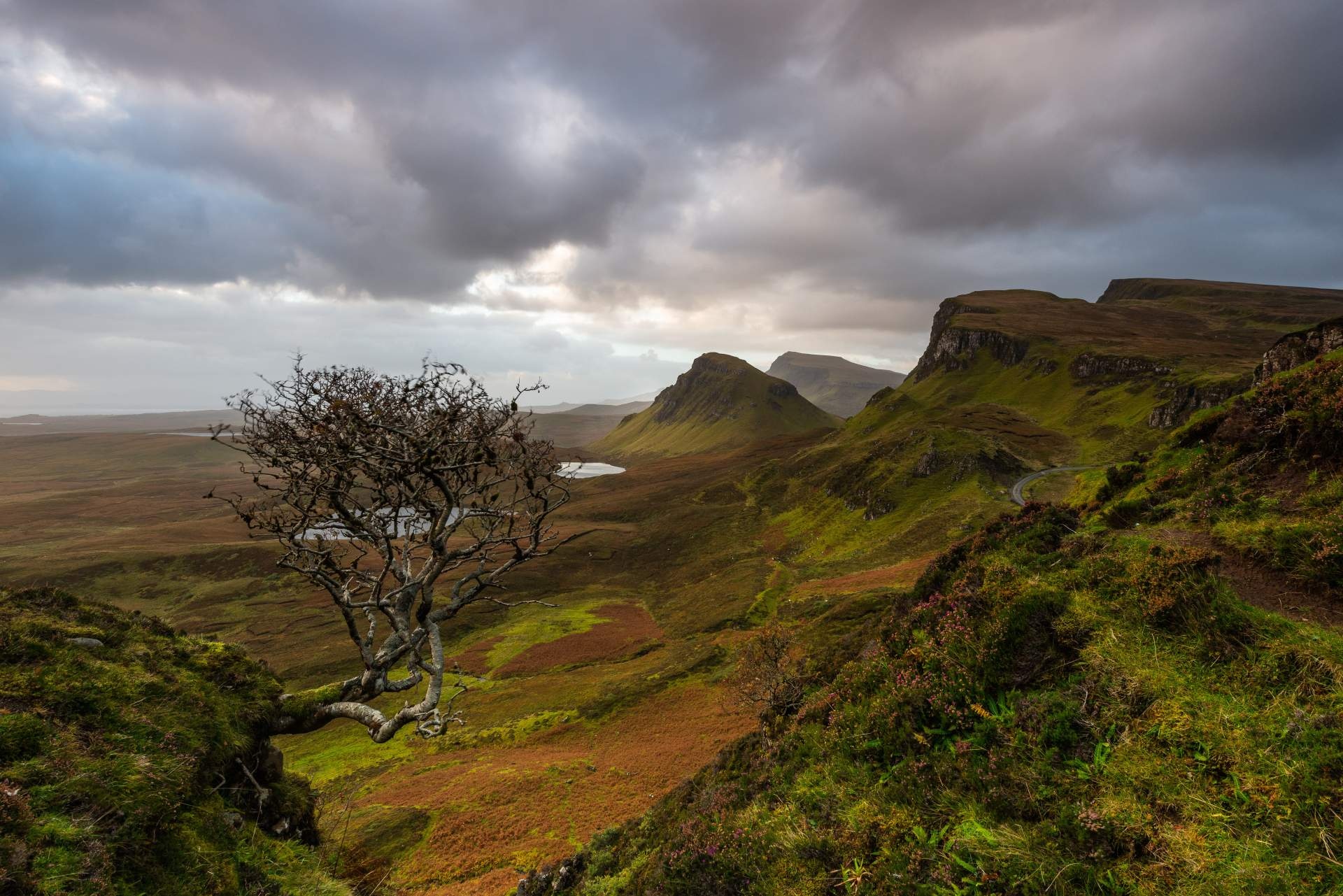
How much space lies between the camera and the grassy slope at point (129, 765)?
21.2 feet

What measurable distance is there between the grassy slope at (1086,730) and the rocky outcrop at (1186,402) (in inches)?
4817

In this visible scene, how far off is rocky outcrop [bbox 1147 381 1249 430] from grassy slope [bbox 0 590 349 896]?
141036 mm

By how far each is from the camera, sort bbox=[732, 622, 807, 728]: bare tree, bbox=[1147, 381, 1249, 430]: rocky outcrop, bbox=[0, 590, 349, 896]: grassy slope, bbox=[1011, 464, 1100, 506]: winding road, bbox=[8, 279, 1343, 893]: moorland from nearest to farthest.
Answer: bbox=[8, 279, 1343, 893]: moorland < bbox=[0, 590, 349, 896]: grassy slope < bbox=[732, 622, 807, 728]: bare tree < bbox=[1011, 464, 1100, 506]: winding road < bbox=[1147, 381, 1249, 430]: rocky outcrop

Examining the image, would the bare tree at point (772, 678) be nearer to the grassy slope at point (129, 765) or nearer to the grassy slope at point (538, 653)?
the grassy slope at point (538, 653)

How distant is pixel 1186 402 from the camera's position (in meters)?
104

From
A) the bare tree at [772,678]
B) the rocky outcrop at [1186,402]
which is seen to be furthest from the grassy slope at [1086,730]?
the rocky outcrop at [1186,402]

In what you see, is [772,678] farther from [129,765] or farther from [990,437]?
[990,437]

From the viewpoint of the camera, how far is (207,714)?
1033cm

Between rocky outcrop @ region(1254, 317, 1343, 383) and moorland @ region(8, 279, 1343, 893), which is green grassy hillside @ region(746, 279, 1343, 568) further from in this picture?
moorland @ region(8, 279, 1343, 893)

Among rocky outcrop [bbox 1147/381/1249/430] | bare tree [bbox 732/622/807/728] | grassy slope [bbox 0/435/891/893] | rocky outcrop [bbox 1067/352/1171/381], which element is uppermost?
rocky outcrop [bbox 1067/352/1171/381]

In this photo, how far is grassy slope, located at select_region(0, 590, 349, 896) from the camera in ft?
21.2

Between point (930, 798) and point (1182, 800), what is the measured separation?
3.11 m

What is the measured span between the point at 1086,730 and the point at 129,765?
14.9 meters

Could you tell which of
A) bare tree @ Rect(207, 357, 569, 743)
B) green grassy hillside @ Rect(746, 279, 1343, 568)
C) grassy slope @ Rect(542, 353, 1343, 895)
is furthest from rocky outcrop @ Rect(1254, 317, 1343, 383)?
green grassy hillside @ Rect(746, 279, 1343, 568)
